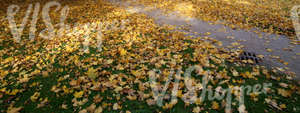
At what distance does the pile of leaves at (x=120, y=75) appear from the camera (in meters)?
2.71

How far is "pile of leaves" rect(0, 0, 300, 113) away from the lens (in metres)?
2.71

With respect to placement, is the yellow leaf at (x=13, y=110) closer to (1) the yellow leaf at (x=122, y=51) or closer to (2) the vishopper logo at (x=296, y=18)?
(1) the yellow leaf at (x=122, y=51)

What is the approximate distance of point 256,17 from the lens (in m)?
6.80

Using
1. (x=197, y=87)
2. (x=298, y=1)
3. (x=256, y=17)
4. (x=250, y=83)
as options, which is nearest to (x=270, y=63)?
(x=250, y=83)

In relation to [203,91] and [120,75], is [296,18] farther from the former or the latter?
[120,75]

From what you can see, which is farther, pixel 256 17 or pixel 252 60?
pixel 256 17

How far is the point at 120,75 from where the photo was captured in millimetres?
3471

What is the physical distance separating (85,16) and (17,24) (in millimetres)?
3445

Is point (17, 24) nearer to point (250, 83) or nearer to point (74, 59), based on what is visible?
point (74, 59)

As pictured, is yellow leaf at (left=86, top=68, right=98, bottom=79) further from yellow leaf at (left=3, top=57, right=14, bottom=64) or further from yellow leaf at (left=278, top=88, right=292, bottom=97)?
yellow leaf at (left=278, top=88, right=292, bottom=97)

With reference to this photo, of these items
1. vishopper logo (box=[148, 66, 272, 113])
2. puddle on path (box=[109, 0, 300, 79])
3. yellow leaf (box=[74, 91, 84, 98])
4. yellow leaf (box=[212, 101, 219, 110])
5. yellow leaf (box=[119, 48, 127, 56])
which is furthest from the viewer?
yellow leaf (box=[119, 48, 127, 56])

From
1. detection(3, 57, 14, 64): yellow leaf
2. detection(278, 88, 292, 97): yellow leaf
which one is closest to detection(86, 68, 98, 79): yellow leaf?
detection(3, 57, 14, 64): yellow leaf

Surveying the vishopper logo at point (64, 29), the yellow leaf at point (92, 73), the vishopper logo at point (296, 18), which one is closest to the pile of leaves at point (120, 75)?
the yellow leaf at point (92, 73)

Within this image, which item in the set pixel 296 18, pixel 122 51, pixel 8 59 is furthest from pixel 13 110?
pixel 296 18
